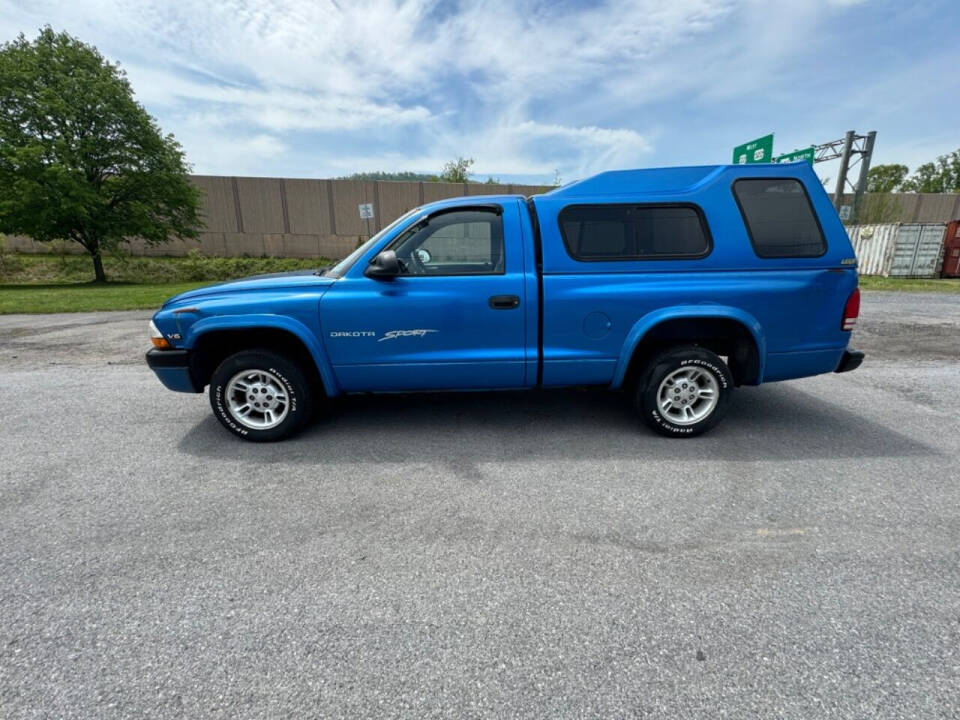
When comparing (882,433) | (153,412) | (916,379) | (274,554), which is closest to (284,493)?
(274,554)

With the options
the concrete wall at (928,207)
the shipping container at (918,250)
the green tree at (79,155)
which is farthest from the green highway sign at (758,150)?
the concrete wall at (928,207)

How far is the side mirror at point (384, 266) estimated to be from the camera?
331 centimetres

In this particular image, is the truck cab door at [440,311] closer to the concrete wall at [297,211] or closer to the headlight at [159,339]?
the headlight at [159,339]

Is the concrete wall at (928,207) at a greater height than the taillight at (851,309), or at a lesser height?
greater

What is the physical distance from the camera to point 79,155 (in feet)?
67.4

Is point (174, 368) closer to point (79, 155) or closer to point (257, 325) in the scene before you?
point (257, 325)

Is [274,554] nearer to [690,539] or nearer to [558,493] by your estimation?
[558,493]

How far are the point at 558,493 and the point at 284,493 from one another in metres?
1.79

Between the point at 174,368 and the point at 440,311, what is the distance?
7.17 feet

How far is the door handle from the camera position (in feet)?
11.2

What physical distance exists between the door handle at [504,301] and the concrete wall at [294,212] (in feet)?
110

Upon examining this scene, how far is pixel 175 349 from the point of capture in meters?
3.54

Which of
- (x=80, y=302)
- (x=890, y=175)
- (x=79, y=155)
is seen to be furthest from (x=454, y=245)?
(x=890, y=175)

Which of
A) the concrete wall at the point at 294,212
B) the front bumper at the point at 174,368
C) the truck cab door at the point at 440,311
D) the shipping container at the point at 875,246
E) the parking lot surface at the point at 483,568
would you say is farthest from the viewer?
the concrete wall at the point at 294,212
